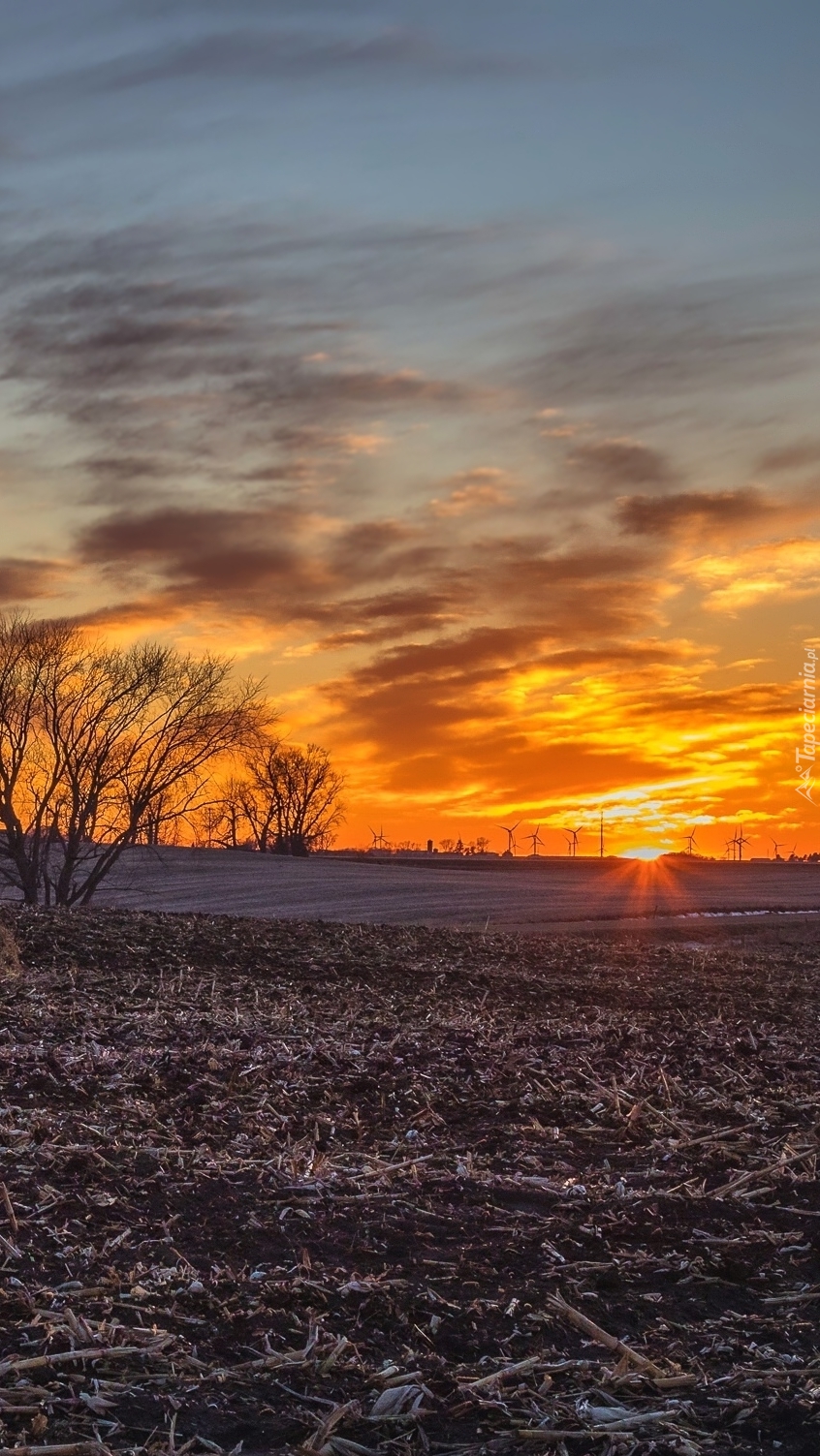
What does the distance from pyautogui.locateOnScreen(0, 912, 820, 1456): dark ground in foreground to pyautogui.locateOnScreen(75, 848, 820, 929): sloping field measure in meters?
22.4

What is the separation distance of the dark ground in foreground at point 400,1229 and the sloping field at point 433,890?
22.4 m

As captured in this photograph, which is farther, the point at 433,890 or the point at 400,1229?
the point at 433,890

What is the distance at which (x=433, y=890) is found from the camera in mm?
53938

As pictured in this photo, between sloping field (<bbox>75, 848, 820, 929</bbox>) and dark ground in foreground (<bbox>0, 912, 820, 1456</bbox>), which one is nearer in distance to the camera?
dark ground in foreground (<bbox>0, 912, 820, 1456</bbox>)

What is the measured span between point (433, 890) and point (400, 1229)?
47.5 metres

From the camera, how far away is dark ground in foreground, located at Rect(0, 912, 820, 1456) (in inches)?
187

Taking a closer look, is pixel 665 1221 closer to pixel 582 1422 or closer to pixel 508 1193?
pixel 508 1193

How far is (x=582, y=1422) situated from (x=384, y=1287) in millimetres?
1326

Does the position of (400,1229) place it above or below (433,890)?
below

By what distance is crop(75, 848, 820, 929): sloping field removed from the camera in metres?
41.7

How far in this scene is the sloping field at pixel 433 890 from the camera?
41.7m

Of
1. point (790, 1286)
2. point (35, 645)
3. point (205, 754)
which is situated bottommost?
point (790, 1286)

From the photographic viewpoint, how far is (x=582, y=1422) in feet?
15.4

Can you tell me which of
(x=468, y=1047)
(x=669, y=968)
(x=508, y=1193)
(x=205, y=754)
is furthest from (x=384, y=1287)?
(x=205, y=754)
